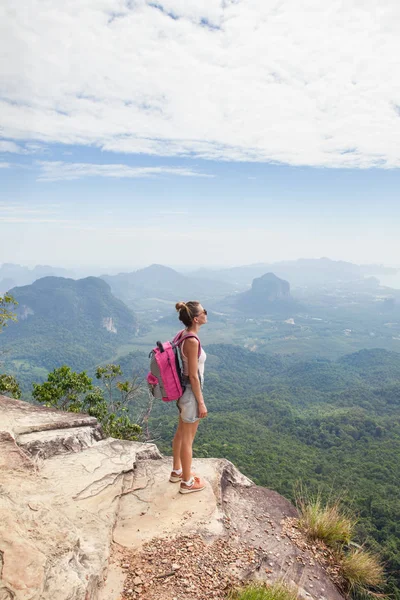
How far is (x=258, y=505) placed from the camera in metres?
4.28

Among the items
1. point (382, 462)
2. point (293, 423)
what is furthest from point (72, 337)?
point (382, 462)

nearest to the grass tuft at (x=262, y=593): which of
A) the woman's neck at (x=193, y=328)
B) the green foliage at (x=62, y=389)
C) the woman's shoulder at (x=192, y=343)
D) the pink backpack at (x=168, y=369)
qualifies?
the pink backpack at (x=168, y=369)

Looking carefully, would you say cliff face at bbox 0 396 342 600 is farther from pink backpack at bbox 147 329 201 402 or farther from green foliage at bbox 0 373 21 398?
green foliage at bbox 0 373 21 398

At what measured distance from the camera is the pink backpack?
362 centimetres

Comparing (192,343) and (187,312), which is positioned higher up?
(187,312)

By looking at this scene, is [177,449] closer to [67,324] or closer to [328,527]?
[328,527]

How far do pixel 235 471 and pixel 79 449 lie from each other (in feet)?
6.91

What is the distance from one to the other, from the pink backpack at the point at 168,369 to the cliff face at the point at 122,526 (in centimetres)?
125

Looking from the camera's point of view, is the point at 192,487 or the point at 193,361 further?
the point at 192,487

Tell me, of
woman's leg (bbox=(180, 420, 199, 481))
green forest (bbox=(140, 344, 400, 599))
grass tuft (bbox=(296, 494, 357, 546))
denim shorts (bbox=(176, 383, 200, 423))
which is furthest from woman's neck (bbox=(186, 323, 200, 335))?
green forest (bbox=(140, 344, 400, 599))

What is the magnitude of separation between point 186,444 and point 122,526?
96 centimetres

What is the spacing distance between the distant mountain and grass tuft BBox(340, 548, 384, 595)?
357 ft

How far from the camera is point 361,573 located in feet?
11.8

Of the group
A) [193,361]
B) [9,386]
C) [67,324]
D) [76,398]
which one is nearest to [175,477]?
[193,361]
